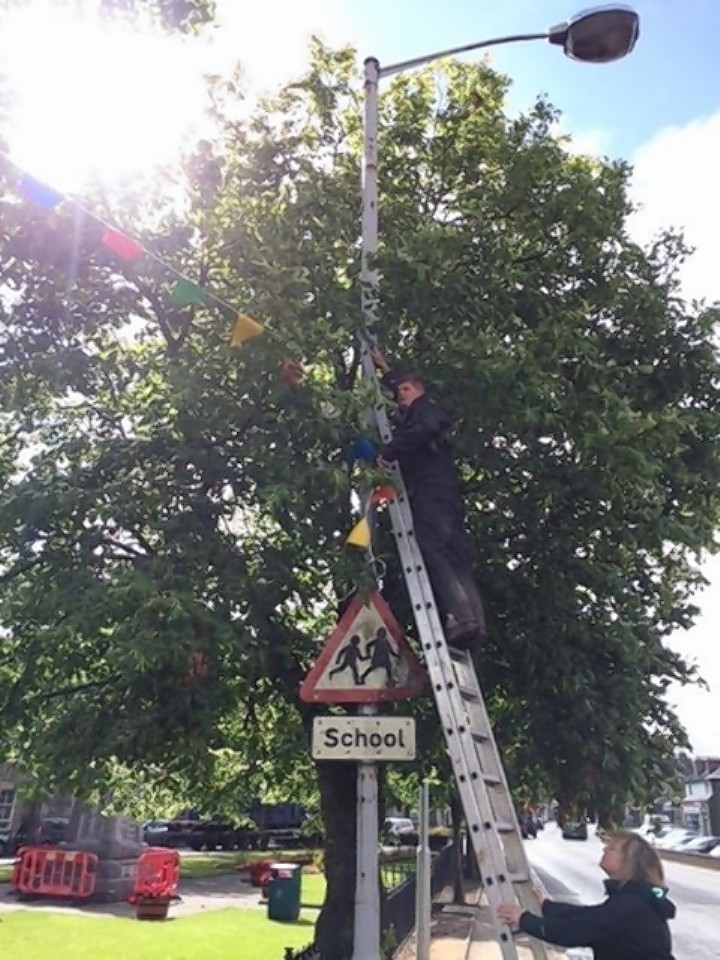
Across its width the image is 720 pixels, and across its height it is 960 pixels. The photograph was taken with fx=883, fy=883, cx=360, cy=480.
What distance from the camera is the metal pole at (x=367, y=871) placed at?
5391 mm

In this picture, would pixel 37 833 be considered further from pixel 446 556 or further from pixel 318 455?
pixel 446 556

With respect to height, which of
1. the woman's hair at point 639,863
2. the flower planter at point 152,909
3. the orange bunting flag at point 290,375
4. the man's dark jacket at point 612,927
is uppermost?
the orange bunting flag at point 290,375

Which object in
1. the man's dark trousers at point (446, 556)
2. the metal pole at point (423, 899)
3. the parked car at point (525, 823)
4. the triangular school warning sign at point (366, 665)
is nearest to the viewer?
the triangular school warning sign at point (366, 665)

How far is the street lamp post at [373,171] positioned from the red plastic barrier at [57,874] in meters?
16.8

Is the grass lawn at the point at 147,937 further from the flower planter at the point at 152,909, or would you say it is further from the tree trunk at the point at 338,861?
the tree trunk at the point at 338,861

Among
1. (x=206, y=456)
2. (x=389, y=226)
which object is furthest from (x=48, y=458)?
(x=389, y=226)

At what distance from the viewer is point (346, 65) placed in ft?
37.3

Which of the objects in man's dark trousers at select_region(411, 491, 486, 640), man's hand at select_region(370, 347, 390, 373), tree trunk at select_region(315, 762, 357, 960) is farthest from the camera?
tree trunk at select_region(315, 762, 357, 960)

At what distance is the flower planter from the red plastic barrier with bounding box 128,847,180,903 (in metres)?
0.40

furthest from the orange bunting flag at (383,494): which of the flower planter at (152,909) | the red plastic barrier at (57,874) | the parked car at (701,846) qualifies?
the parked car at (701,846)

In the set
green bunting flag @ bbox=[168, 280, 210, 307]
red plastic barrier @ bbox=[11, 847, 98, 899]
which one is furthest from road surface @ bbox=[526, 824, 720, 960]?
green bunting flag @ bbox=[168, 280, 210, 307]

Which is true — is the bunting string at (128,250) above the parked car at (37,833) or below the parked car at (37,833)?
above

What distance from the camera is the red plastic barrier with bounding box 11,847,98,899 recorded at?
20.3 metres

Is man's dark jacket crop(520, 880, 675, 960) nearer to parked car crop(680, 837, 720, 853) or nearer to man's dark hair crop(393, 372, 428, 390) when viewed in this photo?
man's dark hair crop(393, 372, 428, 390)
